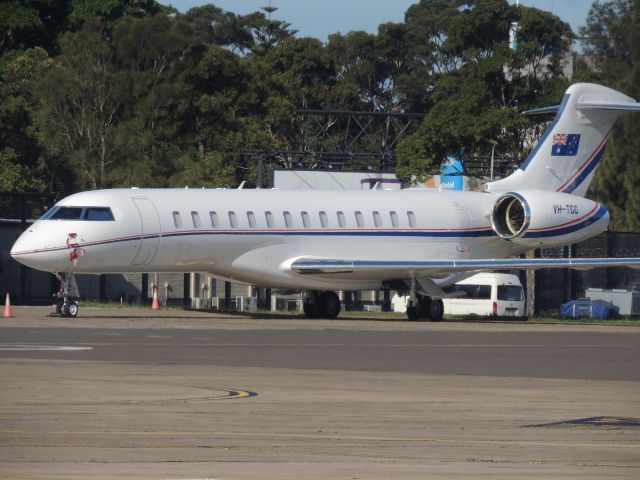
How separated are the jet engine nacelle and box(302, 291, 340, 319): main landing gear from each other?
199 inches

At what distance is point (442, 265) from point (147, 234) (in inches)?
303

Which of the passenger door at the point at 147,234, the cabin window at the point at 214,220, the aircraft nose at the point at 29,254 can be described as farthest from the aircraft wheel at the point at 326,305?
the aircraft nose at the point at 29,254

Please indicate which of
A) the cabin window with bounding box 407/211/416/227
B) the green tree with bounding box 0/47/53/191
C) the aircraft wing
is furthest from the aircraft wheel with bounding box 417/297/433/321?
the green tree with bounding box 0/47/53/191

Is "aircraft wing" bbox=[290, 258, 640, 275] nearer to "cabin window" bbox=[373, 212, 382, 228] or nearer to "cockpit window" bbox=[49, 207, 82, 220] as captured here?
"cabin window" bbox=[373, 212, 382, 228]

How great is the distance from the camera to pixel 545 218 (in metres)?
38.7

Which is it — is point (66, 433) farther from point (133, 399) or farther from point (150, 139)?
point (150, 139)

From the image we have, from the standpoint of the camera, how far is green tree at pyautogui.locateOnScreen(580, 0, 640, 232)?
7219 centimetres

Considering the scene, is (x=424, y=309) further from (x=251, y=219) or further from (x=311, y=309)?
(x=251, y=219)

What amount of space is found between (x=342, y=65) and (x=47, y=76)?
46.2 meters

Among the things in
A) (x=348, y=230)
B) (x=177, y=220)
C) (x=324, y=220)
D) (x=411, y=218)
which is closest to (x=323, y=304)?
(x=348, y=230)

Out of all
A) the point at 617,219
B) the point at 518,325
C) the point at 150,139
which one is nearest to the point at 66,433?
the point at 518,325

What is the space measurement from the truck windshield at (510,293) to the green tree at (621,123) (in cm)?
2425

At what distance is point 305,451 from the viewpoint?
1106 cm

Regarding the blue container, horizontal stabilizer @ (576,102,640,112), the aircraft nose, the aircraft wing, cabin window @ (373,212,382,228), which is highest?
horizontal stabilizer @ (576,102,640,112)
